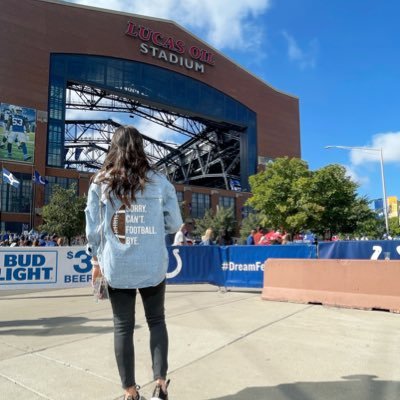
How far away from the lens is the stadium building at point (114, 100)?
4597 centimetres

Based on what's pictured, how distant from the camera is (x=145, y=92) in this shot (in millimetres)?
54688

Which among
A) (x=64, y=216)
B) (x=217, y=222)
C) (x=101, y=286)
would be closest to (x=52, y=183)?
(x=64, y=216)

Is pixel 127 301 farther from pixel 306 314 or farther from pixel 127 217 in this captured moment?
pixel 306 314

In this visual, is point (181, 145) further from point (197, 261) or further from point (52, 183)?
point (197, 261)

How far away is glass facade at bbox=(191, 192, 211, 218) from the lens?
64438 mm

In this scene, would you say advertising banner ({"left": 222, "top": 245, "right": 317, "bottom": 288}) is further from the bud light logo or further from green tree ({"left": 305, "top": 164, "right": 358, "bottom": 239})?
green tree ({"left": 305, "top": 164, "right": 358, "bottom": 239})

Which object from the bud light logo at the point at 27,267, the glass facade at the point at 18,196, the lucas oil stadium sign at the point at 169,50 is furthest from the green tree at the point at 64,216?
the bud light logo at the point at 27,267

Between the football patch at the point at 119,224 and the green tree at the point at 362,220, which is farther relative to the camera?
the green tree at the point at 362,220

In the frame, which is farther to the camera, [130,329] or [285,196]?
[285,196]

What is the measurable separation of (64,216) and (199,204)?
2973cm

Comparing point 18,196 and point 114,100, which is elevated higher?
point 114,100

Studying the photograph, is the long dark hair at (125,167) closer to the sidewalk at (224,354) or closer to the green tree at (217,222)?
the sidewalk at (224,354)

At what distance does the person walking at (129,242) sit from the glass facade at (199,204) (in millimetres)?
61047

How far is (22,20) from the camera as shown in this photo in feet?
155
